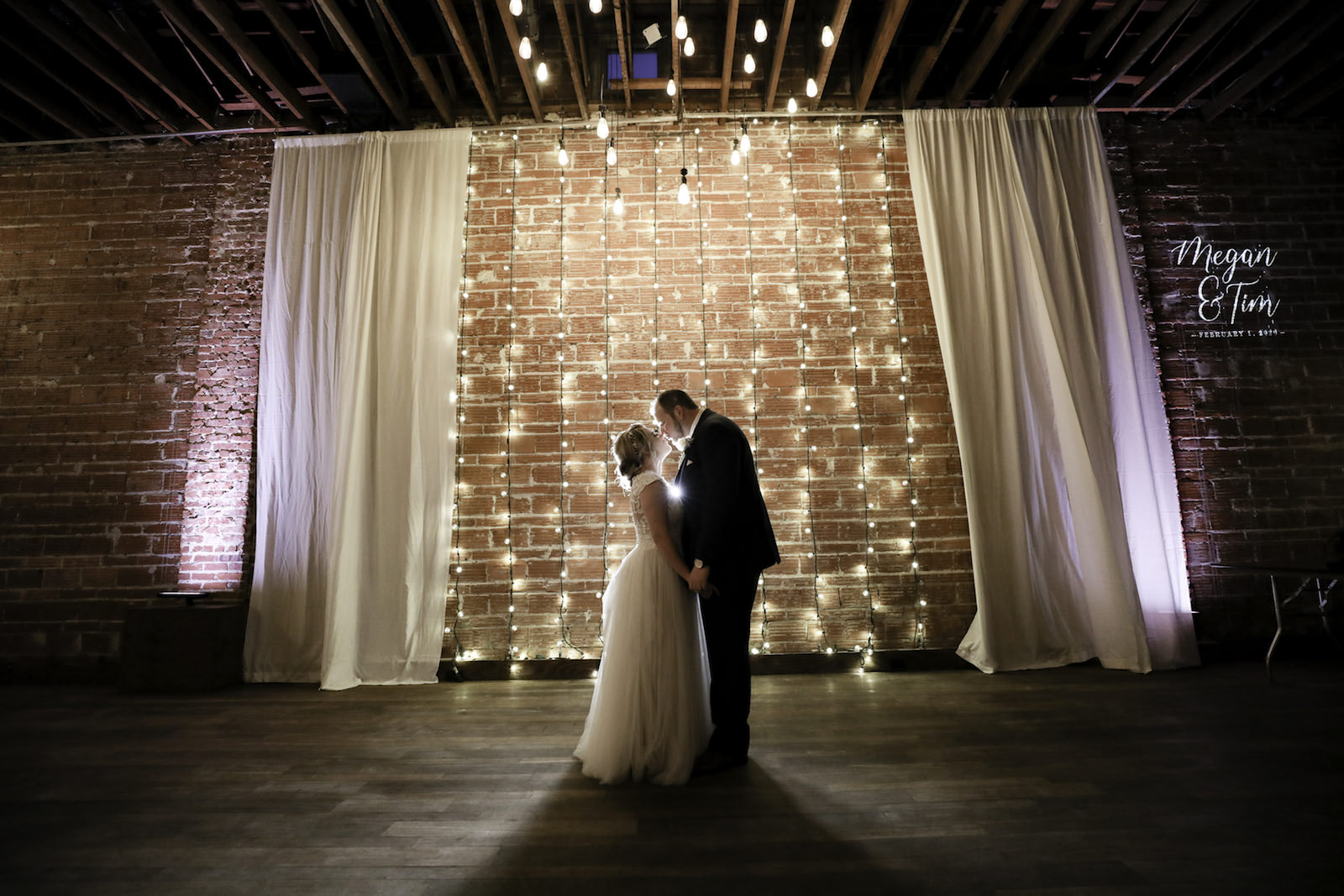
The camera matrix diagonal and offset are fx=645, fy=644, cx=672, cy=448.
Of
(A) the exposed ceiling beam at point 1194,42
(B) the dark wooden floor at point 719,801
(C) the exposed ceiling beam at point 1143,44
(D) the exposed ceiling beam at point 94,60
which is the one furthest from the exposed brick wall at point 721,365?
(D) the exposed ceiling beam at point 94,60

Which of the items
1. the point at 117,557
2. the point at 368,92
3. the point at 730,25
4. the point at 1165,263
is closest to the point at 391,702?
the point at 117,557

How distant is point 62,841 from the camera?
1.88 meters

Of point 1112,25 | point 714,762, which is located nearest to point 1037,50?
point 1112,25

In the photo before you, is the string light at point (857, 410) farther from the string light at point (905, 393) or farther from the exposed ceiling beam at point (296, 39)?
the exposed ceiling beam at point (296, 39)

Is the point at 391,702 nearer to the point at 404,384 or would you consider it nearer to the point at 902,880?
the point at 404,384

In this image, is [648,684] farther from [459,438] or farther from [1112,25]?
[1112,25]

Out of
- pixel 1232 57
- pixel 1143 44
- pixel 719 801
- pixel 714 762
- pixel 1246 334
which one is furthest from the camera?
pixel 1246 334

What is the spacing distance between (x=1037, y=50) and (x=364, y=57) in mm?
4148

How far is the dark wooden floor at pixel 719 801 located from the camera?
5.45 ft

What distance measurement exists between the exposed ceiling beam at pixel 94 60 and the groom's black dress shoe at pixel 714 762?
5.23 metres

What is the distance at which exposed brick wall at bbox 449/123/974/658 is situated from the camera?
13.4 feet

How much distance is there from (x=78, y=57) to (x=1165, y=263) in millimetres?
7186

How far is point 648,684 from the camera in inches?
92.8

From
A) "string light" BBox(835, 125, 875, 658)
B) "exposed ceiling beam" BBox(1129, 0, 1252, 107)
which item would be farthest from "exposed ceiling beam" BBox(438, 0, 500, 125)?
"exposed ceiling beam" BBox(1129, 0, 1252, 107)
